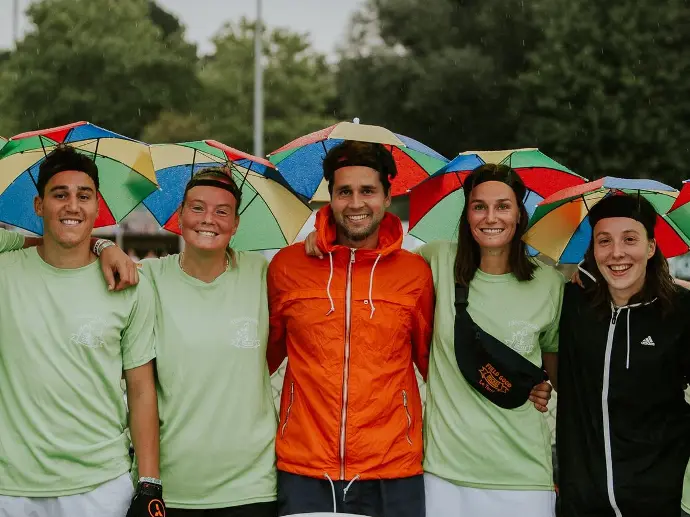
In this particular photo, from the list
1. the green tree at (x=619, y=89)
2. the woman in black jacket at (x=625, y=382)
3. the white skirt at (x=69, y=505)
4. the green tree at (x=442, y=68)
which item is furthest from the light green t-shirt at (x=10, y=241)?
the green tree at (x=442, y=68)

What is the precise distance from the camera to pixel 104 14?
4134 cm

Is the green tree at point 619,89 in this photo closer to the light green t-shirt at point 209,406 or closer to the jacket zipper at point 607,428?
the jacket zipper at point 607,428

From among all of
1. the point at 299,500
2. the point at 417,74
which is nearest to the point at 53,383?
the point at 299,500

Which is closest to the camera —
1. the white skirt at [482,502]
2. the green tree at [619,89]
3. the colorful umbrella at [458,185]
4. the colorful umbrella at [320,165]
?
the white skirt at [482,502]

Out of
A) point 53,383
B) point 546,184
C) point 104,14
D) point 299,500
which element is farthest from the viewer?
point 104,14

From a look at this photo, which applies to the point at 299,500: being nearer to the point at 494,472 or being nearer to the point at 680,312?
the point at 494,472

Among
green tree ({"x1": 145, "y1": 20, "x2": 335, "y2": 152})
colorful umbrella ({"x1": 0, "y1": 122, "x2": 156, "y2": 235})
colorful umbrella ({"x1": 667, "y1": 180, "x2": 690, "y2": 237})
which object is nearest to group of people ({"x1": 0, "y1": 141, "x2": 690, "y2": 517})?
colorful umbrella ({"x1": 667, "y1": 180, "x2": 690, "y2": 237})

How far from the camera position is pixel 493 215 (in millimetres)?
3873

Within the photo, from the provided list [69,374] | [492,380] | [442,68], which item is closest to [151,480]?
[69,374]

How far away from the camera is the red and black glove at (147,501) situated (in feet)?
11.0

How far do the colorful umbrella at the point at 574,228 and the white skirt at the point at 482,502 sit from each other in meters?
1.20

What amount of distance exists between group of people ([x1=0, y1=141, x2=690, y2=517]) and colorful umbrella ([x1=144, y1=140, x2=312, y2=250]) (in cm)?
47

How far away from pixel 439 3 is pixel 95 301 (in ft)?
82.8

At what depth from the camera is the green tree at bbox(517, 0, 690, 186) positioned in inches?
822
